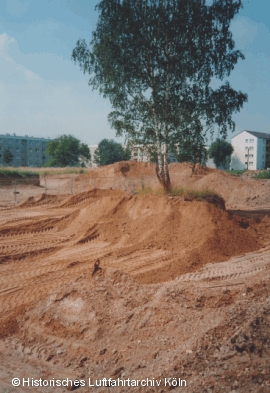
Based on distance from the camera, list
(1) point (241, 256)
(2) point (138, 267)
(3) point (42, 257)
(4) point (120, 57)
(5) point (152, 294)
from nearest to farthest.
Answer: (5) point (152, 294) → (2) point (138, 267) → (1) point (241, 256) → (3) point (42, 257) → (4) point (120, 57)

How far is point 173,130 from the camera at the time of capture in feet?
51.9

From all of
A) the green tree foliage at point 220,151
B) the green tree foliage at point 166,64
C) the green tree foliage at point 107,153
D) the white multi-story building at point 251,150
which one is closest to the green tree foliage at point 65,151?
the green tree foliage at point 107,153

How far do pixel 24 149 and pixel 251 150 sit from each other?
6490 cm

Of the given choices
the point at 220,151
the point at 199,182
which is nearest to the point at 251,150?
the point at 220,151

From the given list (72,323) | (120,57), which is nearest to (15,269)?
(72,323)

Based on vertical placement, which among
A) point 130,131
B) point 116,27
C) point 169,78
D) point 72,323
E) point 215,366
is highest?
point 116,27

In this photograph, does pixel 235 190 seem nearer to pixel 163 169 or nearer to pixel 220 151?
pixel 163 169

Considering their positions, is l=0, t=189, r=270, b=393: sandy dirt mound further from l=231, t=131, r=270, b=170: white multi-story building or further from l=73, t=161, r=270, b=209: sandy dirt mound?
l=231, t=131, r=270, b=170: white multi-story building

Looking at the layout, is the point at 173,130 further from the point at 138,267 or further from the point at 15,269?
the point at 15,269

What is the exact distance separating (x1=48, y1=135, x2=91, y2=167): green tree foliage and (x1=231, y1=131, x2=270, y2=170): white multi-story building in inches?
1544

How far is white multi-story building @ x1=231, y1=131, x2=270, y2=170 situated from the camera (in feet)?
296

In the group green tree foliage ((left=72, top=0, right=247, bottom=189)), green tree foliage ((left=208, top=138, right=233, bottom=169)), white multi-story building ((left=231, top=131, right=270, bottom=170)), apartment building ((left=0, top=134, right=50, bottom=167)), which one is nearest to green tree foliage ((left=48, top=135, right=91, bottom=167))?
apartment building ((left=0, top=134, right=50, bottom=167))

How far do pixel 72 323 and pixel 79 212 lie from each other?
9.75 m

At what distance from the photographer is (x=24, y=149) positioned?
11031 centimetres
